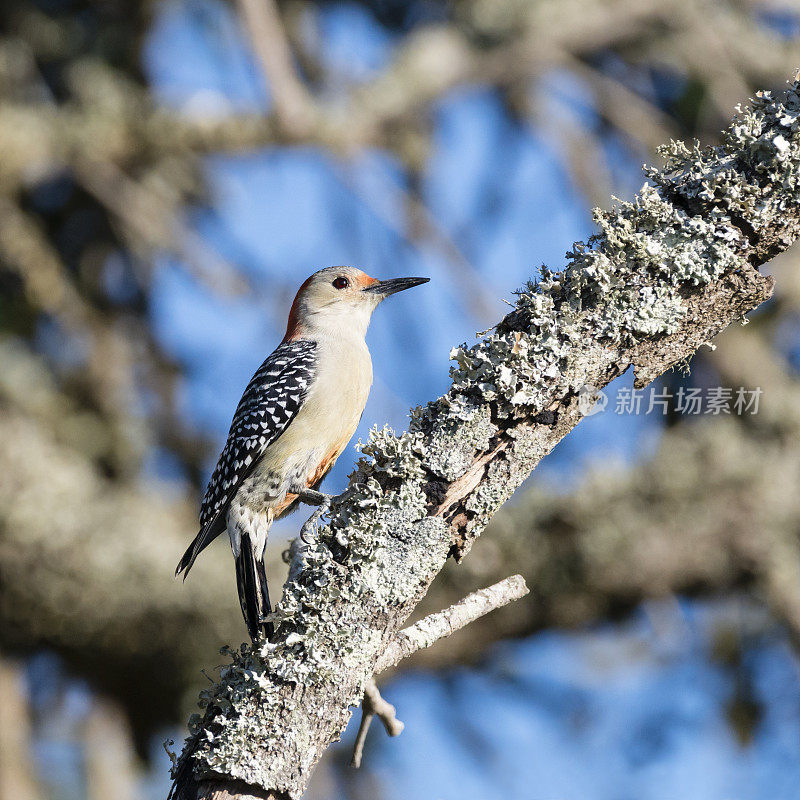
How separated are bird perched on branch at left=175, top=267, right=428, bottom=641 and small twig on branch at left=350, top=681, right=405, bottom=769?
35.8 inches

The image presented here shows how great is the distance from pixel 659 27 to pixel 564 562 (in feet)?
14.3

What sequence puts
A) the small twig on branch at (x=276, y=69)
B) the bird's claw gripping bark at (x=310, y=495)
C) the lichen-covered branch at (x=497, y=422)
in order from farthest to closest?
the small twig on branch at (x=276, y=69)
the bird's claw gripping bark at (x=310, y=495)
the lichen-covered branch at (x=497, y=422)

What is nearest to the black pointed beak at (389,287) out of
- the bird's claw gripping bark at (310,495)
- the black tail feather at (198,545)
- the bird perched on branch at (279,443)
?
the bird perched on branch at (279,443)

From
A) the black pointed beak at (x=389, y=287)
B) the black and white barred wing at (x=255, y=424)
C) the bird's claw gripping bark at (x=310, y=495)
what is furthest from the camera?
the black pointed beak at (x=389, y=287)

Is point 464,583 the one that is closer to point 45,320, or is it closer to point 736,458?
point 736,458

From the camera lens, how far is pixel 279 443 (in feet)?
13.4

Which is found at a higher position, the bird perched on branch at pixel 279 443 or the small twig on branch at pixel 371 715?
the bird perched on branch at pixel 279 443

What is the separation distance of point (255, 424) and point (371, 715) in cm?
170

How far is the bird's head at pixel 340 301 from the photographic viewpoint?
485 centimetres

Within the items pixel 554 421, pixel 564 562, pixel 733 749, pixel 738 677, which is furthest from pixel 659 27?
pixel 554 421

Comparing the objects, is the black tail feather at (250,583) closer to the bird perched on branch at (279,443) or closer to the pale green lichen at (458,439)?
the bird perched on branch at (279,443)

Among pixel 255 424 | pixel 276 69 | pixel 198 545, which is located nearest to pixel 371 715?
pixel 198 545

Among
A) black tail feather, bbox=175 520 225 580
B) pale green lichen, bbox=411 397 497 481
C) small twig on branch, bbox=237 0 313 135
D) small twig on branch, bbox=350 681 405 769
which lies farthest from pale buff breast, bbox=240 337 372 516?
pale green lichen, bbox=411 397 497 481

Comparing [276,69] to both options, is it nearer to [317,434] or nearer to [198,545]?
[317,434]
